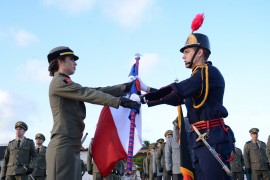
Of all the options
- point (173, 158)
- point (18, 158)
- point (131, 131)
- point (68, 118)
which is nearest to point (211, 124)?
point (68, 118)

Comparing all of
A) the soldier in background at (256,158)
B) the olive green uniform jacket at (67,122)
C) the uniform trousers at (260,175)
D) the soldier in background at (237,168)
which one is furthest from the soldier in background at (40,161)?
the olive green uniform jacket at (67,122)

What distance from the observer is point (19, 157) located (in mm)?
12188

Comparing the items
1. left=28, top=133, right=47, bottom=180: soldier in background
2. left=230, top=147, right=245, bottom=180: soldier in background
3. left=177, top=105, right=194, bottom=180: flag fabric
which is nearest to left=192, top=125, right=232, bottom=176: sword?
left=177, top=105, right=194, bottom=180: flag fabric

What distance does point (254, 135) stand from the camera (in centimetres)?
1575

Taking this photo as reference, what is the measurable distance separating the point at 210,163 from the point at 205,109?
0.65 metres

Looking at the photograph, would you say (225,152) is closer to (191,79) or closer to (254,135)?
(191,79)

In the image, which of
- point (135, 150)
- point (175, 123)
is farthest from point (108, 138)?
point (175, 123)

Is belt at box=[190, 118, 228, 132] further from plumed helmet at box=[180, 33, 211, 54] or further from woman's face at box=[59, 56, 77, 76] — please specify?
woman's face at box=[59, 56, 77, 76]

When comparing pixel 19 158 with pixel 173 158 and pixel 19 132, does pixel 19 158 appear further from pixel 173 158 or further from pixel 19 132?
pixel 173 158

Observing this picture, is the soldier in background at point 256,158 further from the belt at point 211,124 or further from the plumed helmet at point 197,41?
the belt at point 211,124

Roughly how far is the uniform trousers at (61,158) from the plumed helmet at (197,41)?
1.95 meters

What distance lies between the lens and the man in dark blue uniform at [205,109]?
15.3 feet

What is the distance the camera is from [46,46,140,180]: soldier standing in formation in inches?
192

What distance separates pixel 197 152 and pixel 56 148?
1738mm
